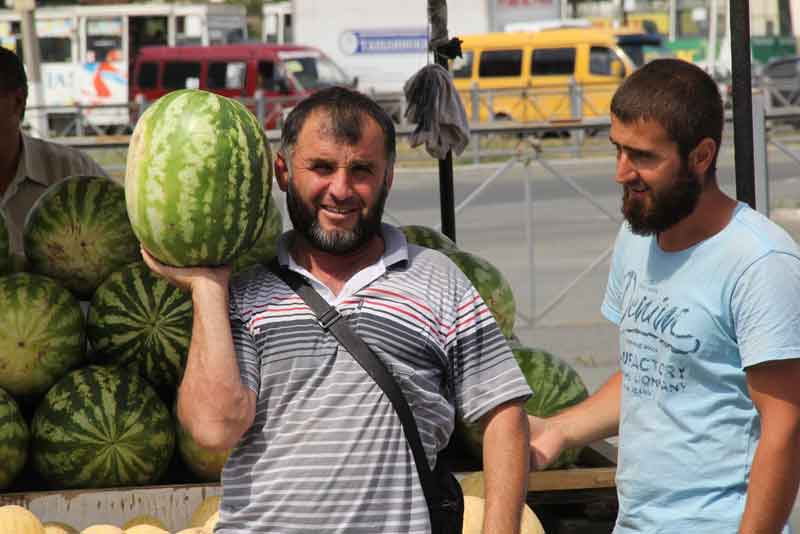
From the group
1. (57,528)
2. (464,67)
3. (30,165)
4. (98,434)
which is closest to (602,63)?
(464,67)

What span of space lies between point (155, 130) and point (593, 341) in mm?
7228

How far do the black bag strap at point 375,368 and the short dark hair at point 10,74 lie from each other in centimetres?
264

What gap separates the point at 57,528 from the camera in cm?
396

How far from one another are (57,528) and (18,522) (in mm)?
217

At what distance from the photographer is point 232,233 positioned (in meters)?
3.14

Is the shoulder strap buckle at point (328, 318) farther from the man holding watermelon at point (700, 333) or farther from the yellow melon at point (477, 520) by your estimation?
the yellow melon at point (477, 520)

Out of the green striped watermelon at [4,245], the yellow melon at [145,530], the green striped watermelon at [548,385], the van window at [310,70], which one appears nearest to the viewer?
the yellow melon at [145,530]

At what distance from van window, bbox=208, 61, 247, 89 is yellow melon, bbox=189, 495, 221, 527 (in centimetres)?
2617

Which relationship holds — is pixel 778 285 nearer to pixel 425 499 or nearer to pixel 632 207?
pixel 632 207

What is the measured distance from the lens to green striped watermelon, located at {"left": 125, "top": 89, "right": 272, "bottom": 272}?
125 inches

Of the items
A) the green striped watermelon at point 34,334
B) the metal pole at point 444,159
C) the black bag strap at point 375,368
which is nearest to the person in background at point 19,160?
the green striped watermelon at point 34,334

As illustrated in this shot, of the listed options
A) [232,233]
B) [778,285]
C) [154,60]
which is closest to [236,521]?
[232,233]

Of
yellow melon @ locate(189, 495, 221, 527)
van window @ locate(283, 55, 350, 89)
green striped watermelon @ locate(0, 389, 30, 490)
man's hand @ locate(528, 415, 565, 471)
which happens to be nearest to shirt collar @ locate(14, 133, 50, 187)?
green striped watermelon @ locate(0, 389, 30, 490)

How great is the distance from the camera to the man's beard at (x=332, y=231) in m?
2.79
